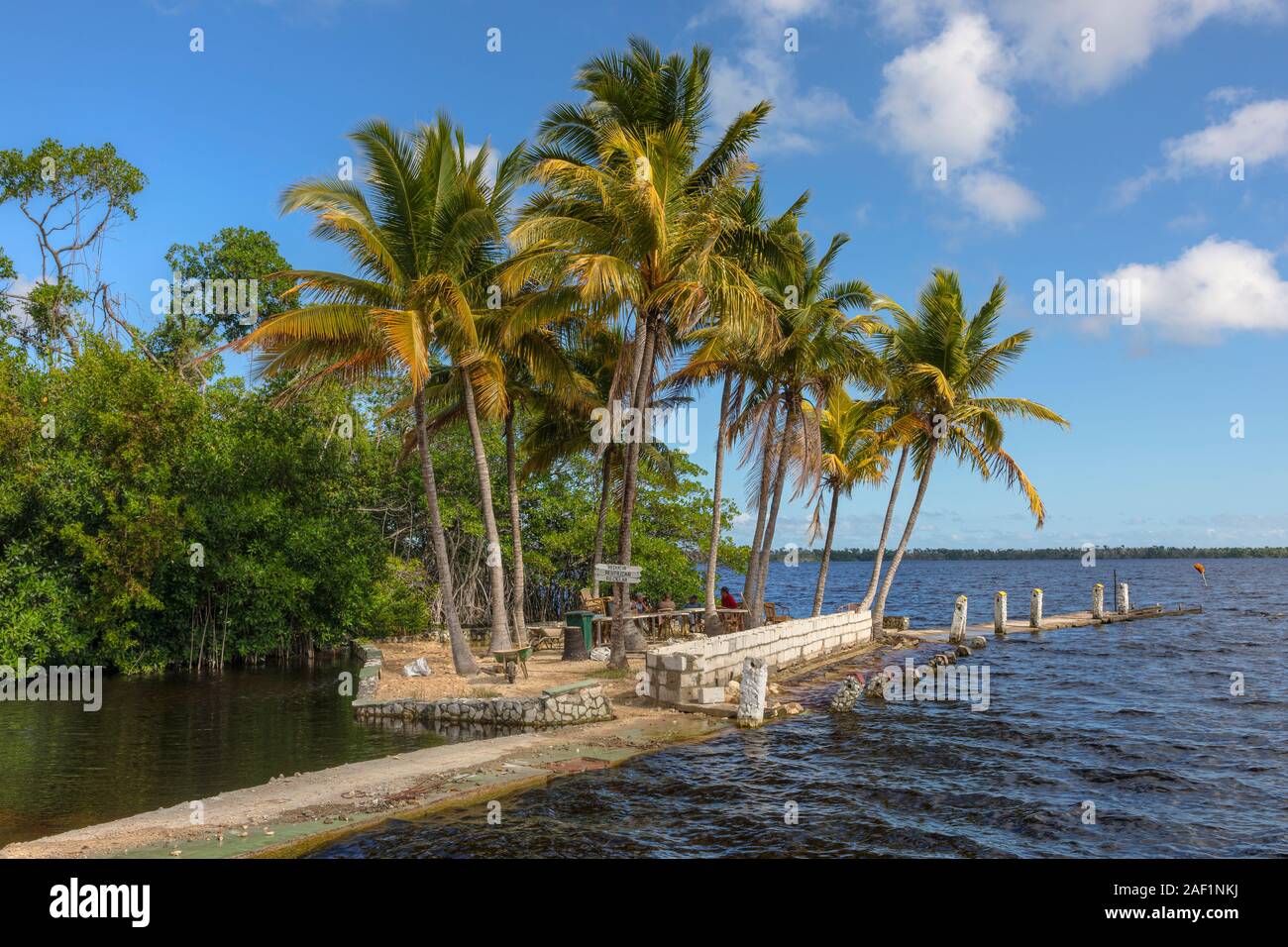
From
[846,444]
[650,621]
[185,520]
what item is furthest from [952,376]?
[185,520]

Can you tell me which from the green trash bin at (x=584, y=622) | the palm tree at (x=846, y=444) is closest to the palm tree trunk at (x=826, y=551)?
the palm tree at (x=846, y=444)

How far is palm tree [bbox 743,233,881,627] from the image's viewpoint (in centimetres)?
2411

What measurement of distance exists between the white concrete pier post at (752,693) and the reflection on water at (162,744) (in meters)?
5.18

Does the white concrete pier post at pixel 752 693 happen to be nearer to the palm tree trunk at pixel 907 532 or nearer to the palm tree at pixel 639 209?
the palm tree at pixel 639 209

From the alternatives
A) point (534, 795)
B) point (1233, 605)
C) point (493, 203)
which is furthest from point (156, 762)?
point (1233, 605)

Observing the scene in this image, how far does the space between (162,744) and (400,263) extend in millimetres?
10396

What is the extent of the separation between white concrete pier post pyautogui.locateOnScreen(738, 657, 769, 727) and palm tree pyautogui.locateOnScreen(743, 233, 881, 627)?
8397 mm

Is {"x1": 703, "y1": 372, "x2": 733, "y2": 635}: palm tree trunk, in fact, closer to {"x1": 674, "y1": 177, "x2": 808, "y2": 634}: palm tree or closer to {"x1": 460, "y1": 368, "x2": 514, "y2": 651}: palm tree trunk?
{"x1": 674, "y1": 177, "x2": 808, "y2": 634}: palm tree

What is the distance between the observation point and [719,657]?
18.1 metres

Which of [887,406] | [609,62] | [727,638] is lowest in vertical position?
[727,638]

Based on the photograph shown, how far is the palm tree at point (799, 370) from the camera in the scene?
2411 cm

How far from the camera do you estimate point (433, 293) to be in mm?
18094

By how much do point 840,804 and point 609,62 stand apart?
52.6 ft

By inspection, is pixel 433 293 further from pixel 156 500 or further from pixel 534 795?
pixel 534 795
